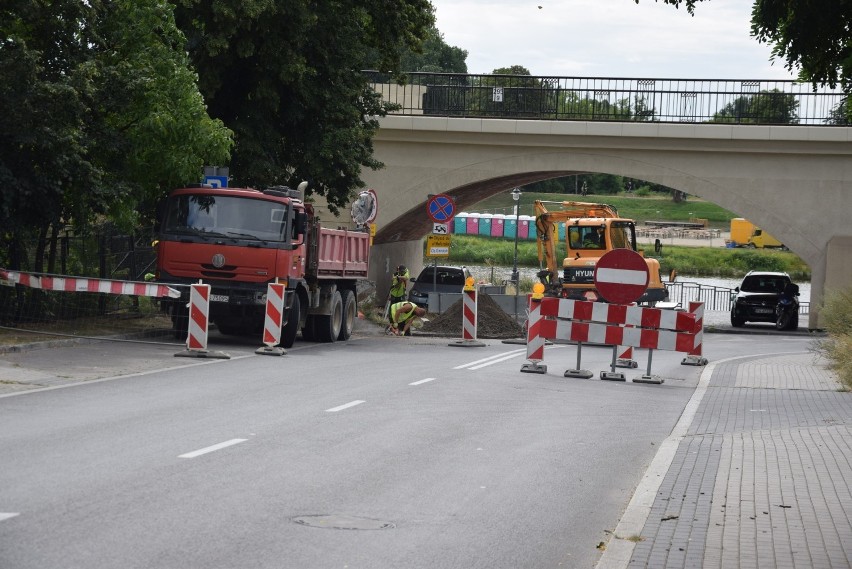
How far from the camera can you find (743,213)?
129ft

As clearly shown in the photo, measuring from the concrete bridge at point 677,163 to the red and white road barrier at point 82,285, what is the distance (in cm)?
2074

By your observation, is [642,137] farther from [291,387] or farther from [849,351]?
[291,387]

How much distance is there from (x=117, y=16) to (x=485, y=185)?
72.9ft

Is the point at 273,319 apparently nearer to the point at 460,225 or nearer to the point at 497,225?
the point at 497,225

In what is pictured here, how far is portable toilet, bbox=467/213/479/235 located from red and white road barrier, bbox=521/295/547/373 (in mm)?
87116

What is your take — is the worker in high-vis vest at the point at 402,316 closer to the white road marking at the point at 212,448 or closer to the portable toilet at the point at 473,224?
the white road marking at the point at 212,448

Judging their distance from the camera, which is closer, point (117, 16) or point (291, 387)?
point (291, 387)

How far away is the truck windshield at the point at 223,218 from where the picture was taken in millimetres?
22453

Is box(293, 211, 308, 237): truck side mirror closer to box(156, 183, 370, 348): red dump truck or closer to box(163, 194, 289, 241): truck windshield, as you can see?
box(156, 183, 370, 348): red dump truck

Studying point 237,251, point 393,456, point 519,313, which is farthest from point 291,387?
point 519,313

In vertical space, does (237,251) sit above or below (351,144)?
below

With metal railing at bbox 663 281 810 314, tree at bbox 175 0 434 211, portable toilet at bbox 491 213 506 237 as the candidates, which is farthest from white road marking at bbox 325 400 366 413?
portable toilet at bbox 491 213 506 237

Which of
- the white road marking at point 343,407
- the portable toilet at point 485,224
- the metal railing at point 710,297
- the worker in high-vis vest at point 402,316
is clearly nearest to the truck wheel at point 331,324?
the worker in high-vis vest at point 402,316

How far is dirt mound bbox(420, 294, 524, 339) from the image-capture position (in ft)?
105
